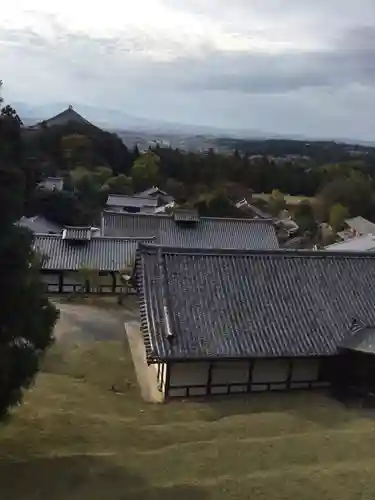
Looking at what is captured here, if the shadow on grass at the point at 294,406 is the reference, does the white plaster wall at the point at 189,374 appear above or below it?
above

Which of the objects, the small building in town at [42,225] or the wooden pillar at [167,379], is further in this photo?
the small building in town at [42,225]

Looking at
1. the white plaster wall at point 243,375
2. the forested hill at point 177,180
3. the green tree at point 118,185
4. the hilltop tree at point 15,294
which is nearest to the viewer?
the hilltop tree at point 15,294

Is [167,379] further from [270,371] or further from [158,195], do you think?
[158,195]

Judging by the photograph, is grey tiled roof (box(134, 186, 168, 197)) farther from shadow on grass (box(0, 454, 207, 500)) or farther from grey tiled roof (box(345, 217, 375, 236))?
shadow on grass (box(0, 454, 207, 500))

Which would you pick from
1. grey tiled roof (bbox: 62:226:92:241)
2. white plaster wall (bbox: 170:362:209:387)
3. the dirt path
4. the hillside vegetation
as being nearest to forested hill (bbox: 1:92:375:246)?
grey tiled roof (bbox: 62:226:92:241)

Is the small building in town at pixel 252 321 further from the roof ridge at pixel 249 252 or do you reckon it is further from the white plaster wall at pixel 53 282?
the white plaster wall at pixel 53 282

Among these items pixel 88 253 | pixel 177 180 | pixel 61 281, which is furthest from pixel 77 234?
pixel 177 180

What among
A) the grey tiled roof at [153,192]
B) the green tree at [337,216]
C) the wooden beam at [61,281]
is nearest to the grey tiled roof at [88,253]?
the wooden beam at [61,281]
